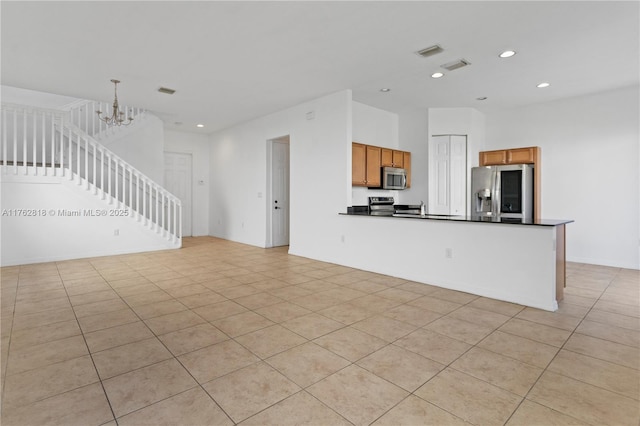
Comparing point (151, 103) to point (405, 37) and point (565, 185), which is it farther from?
point (565, 185)

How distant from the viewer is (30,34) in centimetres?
338

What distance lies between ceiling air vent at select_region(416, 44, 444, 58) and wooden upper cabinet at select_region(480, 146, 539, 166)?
3284 millimetres

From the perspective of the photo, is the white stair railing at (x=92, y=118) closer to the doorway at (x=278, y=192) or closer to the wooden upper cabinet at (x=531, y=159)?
the doorway at (x=278, y=192)

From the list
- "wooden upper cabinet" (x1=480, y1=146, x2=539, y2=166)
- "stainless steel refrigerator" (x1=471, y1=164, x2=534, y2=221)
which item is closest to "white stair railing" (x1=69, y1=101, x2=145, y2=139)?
"stainless steel refrigerator" (x1=471, y1=164, x2=534, y2=221)

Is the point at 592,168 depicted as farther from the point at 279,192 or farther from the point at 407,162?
the point at 279,192

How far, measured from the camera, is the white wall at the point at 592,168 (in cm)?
512

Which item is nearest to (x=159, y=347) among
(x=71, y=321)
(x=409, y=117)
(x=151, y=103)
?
(x=71, y=321)

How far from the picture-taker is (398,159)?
6.63 m

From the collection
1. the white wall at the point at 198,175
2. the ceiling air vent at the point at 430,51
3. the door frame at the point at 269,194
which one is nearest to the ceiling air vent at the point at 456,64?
the ceiling air vent at the point at 430,51

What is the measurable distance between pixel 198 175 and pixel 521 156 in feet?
25.5

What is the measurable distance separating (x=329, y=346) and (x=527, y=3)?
337 centimetres

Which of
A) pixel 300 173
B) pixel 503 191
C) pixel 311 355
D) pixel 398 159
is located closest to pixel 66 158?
pixel 300 173

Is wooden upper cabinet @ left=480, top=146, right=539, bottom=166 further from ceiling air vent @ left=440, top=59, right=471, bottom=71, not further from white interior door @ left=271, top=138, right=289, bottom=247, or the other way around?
white interior door @ left=271, top=138, right=289, bottom=247

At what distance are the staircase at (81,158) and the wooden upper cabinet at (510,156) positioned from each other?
260 inches
